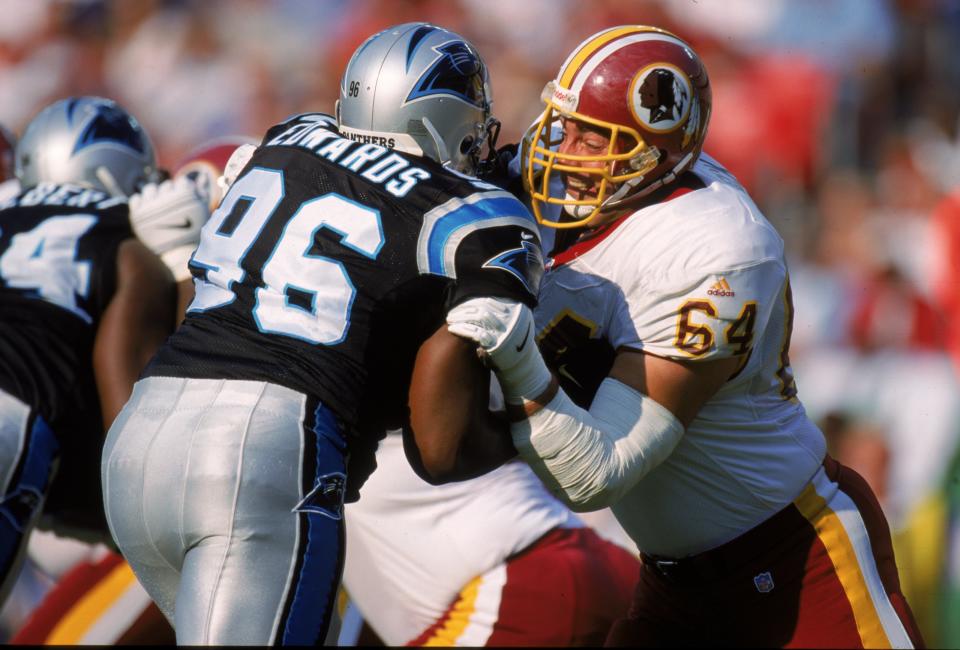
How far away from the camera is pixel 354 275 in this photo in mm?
2521

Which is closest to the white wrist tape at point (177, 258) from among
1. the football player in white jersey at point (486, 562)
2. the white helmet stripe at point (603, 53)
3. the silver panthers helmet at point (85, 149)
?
the silver panthers helmet at point (85, 149)

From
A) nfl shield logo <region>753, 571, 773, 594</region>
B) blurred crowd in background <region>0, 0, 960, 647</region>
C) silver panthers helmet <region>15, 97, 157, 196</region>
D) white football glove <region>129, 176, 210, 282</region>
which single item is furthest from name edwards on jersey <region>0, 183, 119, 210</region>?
blurred crowd in background <region>0, 0, 960, 647</region>

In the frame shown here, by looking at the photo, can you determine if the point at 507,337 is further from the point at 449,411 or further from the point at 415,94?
the point at 415,94

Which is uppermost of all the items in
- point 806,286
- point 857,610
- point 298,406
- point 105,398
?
point 298,406

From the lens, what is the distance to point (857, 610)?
2.83 meters

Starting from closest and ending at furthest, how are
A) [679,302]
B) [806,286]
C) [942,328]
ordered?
[679,302] < [942,328] < [806,286]

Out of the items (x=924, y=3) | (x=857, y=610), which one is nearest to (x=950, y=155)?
(x=924, y=3)

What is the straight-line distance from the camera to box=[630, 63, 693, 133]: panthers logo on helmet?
2.84 metres

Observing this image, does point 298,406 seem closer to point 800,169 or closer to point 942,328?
point 942,328

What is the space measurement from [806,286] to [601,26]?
2.23m

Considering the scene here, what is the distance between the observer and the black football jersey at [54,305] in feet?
12.5

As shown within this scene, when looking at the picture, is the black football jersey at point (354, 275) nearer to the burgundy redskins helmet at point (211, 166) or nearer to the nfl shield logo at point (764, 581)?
the nfl shield logo at point (764, 581)

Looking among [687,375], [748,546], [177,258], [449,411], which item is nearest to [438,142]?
[449,411]

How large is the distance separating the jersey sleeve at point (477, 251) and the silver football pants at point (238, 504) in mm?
375
